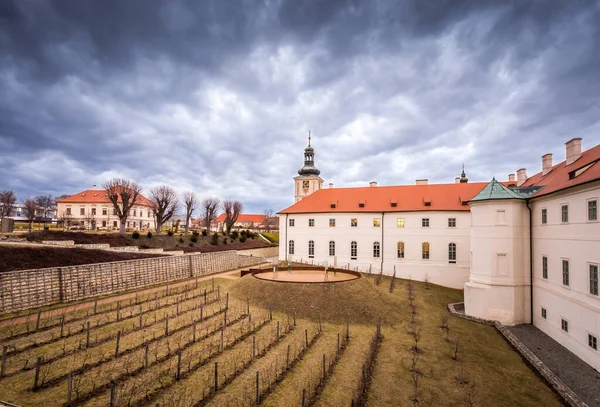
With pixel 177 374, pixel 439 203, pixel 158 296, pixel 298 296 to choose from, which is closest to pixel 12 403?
pixel 177 374

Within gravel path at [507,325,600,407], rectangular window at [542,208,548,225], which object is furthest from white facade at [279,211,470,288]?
gravel path at [507,325,600,407]

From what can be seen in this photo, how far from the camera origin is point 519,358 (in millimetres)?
15062

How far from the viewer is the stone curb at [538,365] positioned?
1112 centimetres

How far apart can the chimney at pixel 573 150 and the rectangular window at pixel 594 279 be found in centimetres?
1012

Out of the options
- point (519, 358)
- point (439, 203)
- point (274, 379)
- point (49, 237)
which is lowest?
point (519, 358)

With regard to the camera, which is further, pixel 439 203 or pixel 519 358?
pixel 439 203

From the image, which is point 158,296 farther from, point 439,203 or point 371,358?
point 439,203

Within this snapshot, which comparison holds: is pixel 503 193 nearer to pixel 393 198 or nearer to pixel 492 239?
pixel 492 239

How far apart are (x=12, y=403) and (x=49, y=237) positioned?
103 ft

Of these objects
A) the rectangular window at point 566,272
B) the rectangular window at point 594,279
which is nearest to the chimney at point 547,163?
the rectangular window at point 566,272

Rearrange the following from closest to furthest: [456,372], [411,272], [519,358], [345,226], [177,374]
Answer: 1. [177,374]
2. [456,372]
3. [519,358]
4. [411,272]
5. [345,226]

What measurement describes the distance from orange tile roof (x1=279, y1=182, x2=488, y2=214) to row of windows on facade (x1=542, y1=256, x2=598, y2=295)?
12.8m

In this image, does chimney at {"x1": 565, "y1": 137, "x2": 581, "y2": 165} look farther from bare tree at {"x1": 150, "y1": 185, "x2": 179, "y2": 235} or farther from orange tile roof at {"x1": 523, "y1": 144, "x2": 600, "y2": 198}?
bare tree at {"x1": 150, "y1": 185, "x2": 179, "y2": 235}

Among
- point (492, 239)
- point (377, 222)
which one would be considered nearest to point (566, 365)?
point (492, 239)
